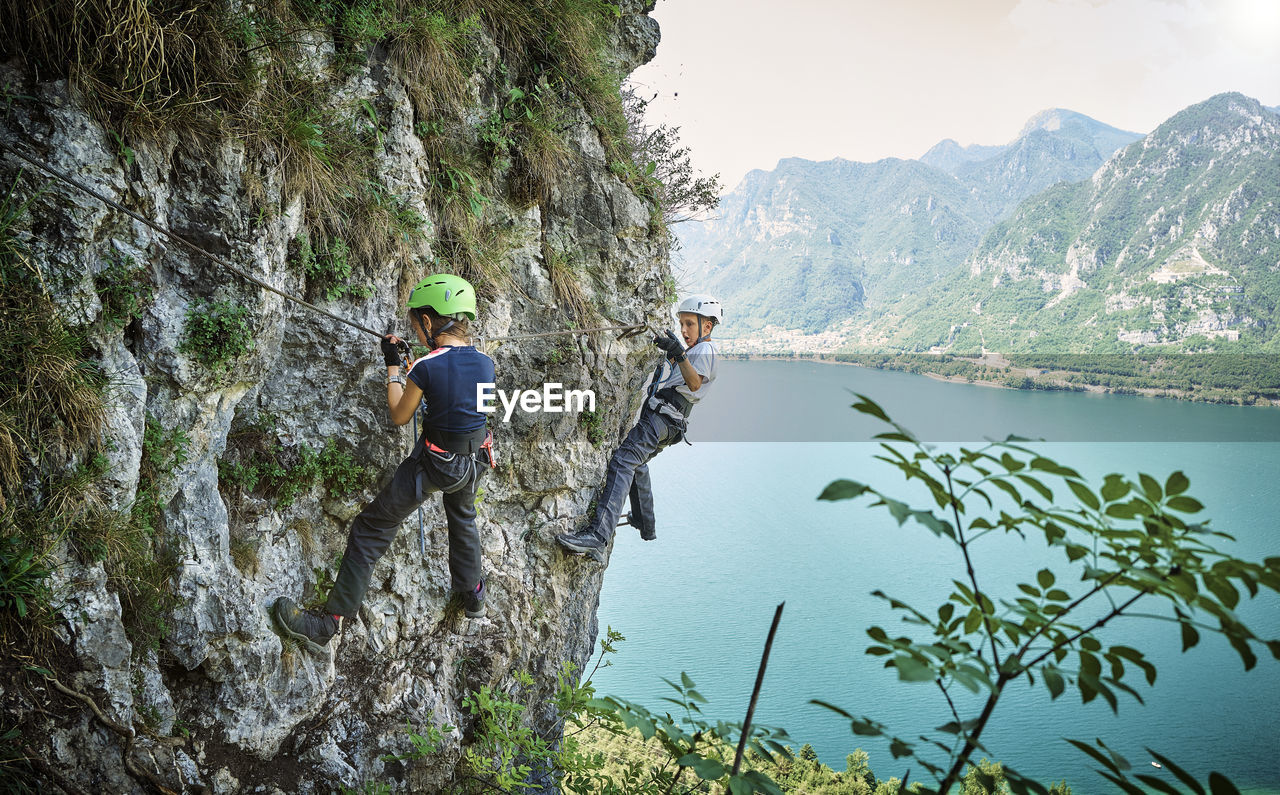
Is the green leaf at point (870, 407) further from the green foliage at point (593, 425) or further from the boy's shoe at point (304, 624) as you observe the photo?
the green foliage at point (593, 425)

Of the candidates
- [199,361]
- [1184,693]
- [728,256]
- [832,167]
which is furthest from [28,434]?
[832,167]

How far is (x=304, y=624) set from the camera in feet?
13.5

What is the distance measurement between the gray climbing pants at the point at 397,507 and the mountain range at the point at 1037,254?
3133 centimetres

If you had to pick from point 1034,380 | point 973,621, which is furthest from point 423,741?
point 1034,380

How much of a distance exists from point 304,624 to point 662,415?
3.10m

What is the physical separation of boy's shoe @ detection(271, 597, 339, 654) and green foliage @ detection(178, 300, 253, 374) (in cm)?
149

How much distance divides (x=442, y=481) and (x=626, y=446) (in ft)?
7.70

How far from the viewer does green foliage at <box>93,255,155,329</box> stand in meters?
3.08

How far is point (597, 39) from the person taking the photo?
6.19m

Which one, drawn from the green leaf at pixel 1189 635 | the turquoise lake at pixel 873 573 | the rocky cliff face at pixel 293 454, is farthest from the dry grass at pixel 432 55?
the turquoise lake at pixel 873 573

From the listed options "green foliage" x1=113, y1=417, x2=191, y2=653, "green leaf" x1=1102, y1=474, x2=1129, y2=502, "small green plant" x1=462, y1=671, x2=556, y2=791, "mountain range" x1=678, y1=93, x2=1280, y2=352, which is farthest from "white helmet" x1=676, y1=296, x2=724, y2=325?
"mountain range" x1=678, y1=93, x2=1280, y2=352

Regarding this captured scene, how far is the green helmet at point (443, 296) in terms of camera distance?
3.73m

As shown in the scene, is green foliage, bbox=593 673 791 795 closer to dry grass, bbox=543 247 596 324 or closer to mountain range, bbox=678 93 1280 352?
dry grass, bbox=543 247 596 324

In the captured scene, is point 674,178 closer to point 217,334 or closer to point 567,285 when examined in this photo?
point 567,285
